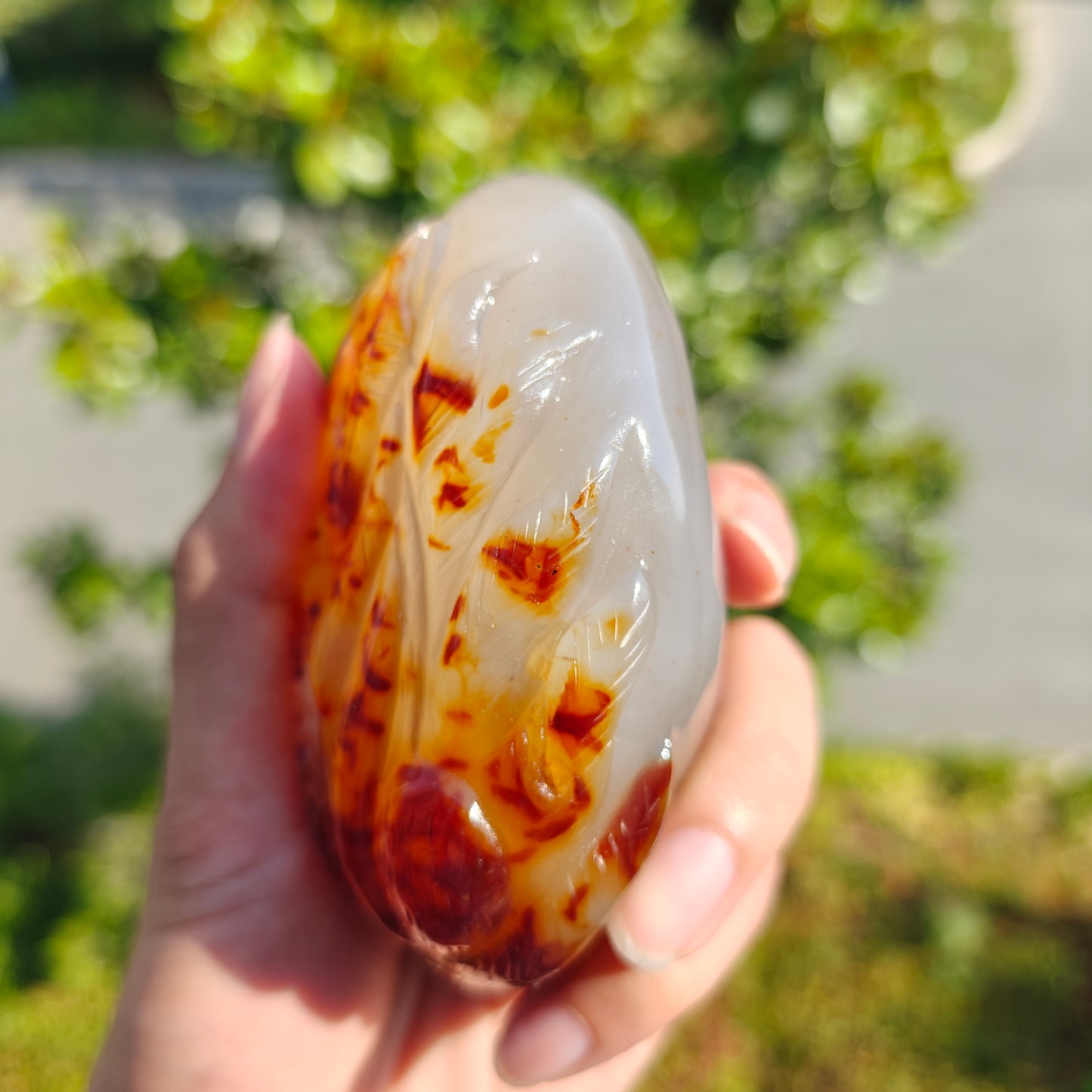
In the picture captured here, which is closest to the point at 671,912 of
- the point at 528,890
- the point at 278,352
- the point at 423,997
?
the point at 528,890

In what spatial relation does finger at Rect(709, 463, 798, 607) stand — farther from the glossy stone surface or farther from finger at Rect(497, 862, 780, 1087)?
finger at Rect(497, 862, 780, 1087)

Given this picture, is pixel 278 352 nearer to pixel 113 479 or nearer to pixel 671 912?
pixel 671 912

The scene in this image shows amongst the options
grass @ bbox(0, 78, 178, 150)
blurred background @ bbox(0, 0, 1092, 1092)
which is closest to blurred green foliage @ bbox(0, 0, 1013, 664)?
blurred background @ bbox(0, 0, 1092, 1092)

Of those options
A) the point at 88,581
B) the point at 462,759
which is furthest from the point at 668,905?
the point at 88,581

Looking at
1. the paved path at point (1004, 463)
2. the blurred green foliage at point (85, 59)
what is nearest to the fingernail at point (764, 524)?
the paved path at point (1004, 463)

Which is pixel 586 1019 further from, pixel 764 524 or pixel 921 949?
pixel 921 949
